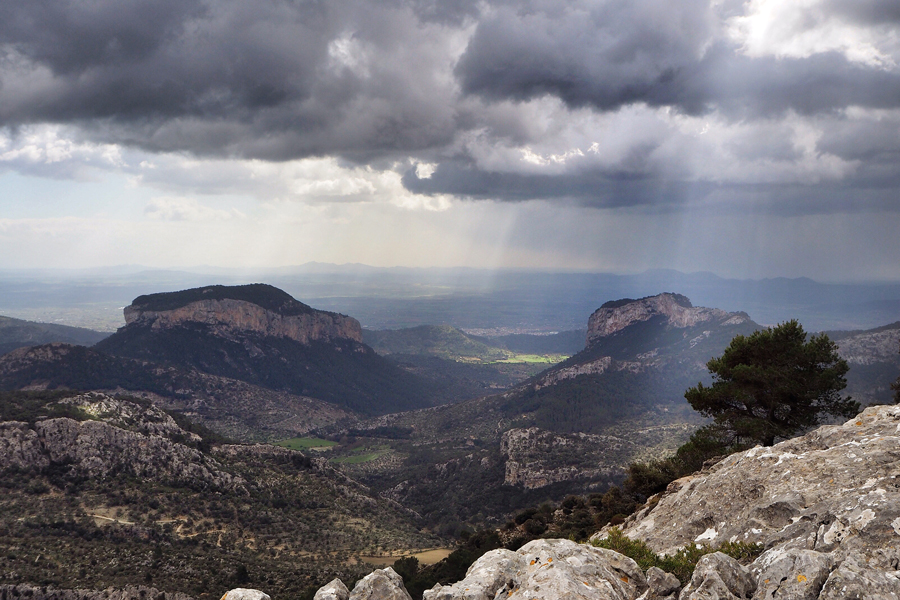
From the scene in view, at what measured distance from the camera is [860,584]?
296 inches

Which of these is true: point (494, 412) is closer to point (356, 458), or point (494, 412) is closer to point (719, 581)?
point (356, 458)

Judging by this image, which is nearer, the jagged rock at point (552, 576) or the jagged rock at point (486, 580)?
A: the jagged rock at point (552, 576)

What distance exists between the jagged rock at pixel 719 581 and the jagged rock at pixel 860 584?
1.62 metres

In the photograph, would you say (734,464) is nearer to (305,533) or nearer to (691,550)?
(691,550)

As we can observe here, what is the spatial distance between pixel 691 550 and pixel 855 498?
4256 mm

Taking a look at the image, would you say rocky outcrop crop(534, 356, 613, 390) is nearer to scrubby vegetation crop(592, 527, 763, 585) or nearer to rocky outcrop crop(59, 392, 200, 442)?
rocky outcrop crop(59, 392, 200, 442)

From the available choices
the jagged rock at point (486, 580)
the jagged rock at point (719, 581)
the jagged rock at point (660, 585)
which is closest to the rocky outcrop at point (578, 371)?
the jagged rock at point (486, 580)

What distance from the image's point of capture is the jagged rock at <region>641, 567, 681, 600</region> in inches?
396

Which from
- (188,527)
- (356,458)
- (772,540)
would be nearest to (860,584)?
(772,540)

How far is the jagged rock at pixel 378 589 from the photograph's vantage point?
11992 mm

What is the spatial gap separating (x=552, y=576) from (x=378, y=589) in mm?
4821

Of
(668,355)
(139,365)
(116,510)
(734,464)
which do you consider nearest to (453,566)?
(734,464)

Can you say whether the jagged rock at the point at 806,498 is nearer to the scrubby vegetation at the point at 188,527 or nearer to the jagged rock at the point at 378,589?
the jagged rock at the point at 378,589

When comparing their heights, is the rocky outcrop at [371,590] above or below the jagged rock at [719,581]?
below
